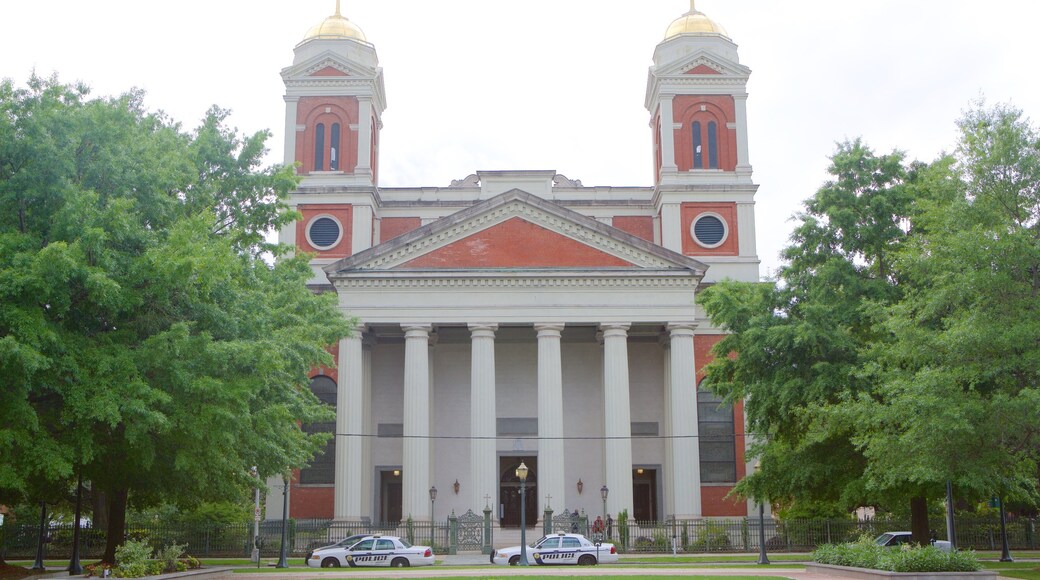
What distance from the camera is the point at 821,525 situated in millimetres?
42156

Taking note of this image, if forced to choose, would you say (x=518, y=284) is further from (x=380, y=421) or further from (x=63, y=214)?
(x=63, y=214)

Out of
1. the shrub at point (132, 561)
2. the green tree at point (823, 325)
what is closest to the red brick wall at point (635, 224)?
the green tree at point (823, 325)

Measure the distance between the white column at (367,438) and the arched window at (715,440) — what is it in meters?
16.5

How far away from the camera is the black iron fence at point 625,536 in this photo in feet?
135

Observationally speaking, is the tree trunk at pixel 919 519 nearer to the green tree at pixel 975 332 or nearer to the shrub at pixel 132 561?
the green tree at pixel 975 332

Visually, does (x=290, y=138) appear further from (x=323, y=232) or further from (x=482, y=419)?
(x=482, y=419)

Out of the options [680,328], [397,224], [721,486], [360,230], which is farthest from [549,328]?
[397,224]

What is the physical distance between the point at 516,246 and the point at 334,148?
14547 mm

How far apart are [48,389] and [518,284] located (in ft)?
93.5

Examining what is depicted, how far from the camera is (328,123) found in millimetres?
57688

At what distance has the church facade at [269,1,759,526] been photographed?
47.6 metres

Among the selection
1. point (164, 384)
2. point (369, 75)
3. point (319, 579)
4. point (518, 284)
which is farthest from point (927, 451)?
point (369, 75)

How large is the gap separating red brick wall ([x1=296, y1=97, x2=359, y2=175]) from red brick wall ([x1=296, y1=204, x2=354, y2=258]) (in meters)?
2.33

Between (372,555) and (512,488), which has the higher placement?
(512,488)
